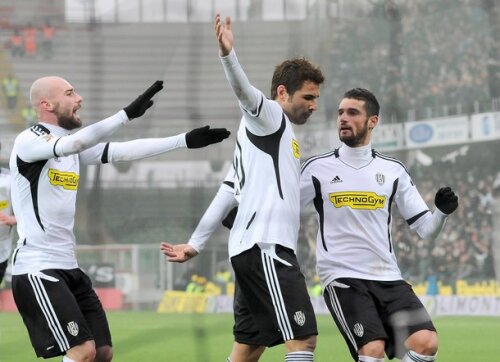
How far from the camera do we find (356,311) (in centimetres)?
523

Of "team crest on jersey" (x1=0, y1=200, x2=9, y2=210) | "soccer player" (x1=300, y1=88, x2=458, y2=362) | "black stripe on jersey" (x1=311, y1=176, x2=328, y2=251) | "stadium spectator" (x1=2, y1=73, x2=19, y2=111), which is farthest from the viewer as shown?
"stadium spectator" (x1=2, y1=73, x2=19, y2=111)

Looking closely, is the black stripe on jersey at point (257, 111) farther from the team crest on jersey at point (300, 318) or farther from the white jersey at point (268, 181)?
the team crest on jersey at point (300, 318)

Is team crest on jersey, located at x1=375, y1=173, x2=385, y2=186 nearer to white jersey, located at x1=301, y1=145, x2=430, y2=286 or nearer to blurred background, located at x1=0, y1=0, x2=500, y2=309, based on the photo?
white jersey, located at x1=301, y1=145, x2=430, y2=286

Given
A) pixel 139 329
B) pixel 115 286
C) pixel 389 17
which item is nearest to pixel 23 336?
pixel 139 329

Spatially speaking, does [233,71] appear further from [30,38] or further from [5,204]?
[30,38]

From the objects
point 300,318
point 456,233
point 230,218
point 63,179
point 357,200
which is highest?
point 63,179

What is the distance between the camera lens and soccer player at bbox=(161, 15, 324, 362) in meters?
4.79

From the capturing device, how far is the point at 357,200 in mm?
5383

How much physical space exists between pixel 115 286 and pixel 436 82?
5125mm

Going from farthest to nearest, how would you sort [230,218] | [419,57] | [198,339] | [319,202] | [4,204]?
[419,57], [198,339], [4,204], [230,218], [319,202]

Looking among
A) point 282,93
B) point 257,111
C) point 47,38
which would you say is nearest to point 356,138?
point 282,93

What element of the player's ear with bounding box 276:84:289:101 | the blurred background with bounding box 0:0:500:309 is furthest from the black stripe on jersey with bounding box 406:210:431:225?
the blurred background with bounding box 0:0:500:309

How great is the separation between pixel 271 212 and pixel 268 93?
31.2 feet

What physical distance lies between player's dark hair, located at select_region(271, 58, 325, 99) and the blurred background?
28.6 feet
